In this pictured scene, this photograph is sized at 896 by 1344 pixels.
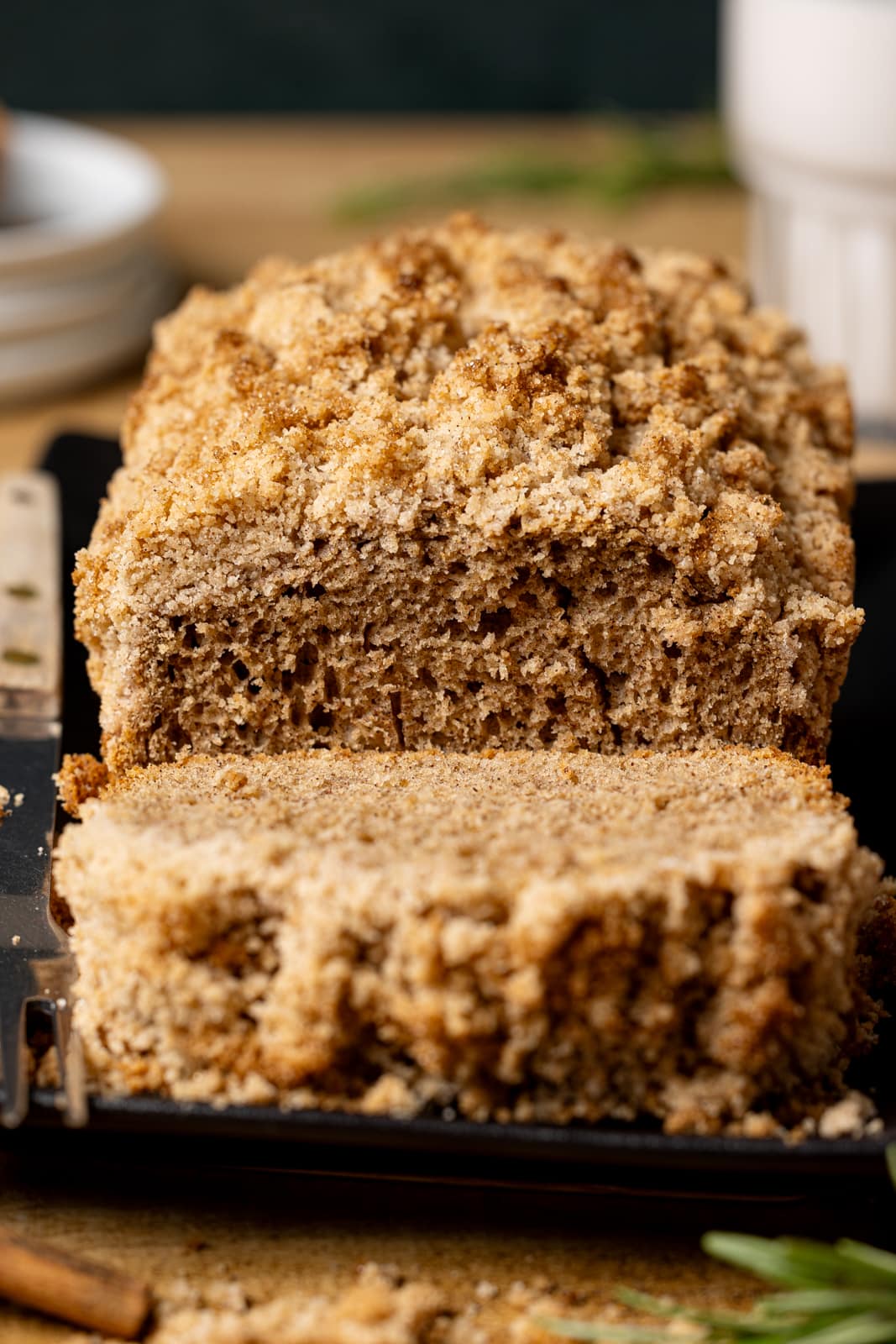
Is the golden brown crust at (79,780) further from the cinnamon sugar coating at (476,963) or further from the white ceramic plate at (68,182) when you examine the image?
the white ceramic plate at (68,182)

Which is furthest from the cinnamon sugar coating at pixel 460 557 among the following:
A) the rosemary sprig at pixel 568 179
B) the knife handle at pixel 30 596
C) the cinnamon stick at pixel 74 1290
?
the rosemary sprig at pixel 568 179

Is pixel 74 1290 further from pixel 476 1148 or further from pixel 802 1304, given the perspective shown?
pixel 802 1304

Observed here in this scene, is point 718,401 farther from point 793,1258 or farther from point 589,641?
point 793,1258

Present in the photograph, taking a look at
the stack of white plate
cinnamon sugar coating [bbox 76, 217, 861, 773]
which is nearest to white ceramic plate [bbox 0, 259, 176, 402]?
the stack of white plate

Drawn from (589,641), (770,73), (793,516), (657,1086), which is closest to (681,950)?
(657,1086)

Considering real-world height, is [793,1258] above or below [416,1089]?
below

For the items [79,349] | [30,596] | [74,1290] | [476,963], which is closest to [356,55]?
[79,349]

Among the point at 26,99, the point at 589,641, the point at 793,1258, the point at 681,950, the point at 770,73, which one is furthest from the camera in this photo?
the point at 26,99
